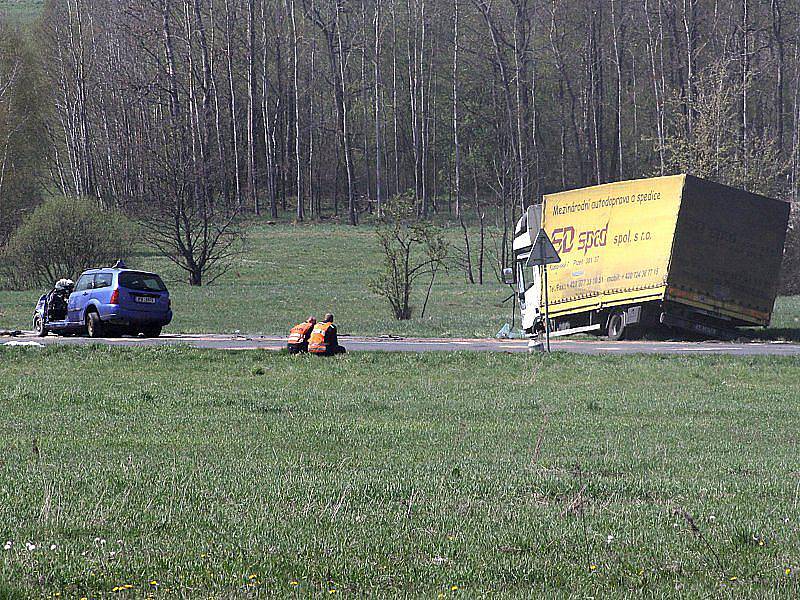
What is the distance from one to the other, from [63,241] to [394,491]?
144 feet

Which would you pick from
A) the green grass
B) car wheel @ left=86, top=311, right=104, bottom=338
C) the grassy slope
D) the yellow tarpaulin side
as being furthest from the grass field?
the green grass

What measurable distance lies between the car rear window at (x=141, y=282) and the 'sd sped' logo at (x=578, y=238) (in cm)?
1009

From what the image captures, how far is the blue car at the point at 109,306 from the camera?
86.7ft

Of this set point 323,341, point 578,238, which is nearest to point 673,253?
point 578,238

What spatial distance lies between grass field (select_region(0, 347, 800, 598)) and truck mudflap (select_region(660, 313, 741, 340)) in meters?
10.4

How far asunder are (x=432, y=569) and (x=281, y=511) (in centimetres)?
163

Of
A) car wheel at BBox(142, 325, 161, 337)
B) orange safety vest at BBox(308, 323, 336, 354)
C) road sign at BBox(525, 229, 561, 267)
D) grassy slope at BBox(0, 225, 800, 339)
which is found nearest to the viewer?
orange safety vest at BBox(308, 323, 336, 354)

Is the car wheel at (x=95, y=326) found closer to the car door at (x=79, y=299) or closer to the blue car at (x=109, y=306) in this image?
the blue car at (x=109, y=306)

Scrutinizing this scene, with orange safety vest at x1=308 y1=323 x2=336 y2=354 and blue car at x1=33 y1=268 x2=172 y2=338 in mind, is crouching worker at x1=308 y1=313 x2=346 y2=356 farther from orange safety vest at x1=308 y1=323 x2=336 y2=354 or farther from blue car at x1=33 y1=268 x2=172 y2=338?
blue car at x1=33 y1=268 x2=172 y2=338

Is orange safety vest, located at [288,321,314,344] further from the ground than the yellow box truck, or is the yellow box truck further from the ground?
the yellow box truck

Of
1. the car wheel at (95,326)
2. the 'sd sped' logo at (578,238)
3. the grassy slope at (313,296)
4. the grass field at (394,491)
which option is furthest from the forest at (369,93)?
the grass field at (394,491)

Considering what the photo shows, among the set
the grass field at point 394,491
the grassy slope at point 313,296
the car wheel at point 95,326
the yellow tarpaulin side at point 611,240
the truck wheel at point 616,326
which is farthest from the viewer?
the grassy slope at point 313,296

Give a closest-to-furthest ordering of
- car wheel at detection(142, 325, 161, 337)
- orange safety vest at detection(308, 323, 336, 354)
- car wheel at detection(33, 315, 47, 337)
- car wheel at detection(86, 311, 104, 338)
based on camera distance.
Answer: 1. orange safety vest at detection(308, 323, 336, 354)
2. car wheel at detection(86, 311, 104, 338)
3. car wheel at detection(142, 325, 161, 337)
4. car wheel at detection(33, 315, 47, 337)

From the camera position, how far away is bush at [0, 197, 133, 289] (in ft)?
160
